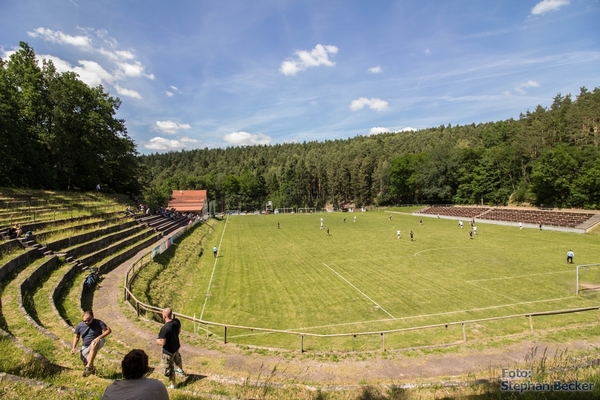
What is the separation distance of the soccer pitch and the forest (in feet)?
81.9

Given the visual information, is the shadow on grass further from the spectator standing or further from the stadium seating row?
the stadium seating row

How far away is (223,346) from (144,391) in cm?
774

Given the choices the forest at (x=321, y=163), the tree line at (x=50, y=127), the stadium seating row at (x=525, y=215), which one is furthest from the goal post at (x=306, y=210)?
the tree line at (x=50, y=127)

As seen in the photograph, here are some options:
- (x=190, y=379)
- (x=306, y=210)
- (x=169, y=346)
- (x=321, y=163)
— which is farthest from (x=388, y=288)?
(x=321, y=163)

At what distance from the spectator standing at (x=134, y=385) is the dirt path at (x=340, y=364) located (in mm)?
4125

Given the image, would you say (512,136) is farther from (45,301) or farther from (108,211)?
(45,301)

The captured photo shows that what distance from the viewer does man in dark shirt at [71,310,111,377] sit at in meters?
7.64

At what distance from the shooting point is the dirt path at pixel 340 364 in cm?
907

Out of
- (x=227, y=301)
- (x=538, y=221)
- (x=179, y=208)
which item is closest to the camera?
(x=227, y=301)

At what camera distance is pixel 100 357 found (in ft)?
A: 29.8

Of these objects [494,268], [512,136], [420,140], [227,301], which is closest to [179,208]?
[227,301]

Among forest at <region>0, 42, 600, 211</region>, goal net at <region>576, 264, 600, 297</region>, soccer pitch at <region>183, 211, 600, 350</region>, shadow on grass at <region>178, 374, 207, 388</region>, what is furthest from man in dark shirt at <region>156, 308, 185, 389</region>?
forest at <region>0, 42, 600, 211</region>

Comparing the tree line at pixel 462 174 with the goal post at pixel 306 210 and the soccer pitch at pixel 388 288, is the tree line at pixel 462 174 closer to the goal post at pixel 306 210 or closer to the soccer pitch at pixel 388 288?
the goal post at pixel 306 210

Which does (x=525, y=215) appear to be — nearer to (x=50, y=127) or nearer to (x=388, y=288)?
(x=388, y=288)
